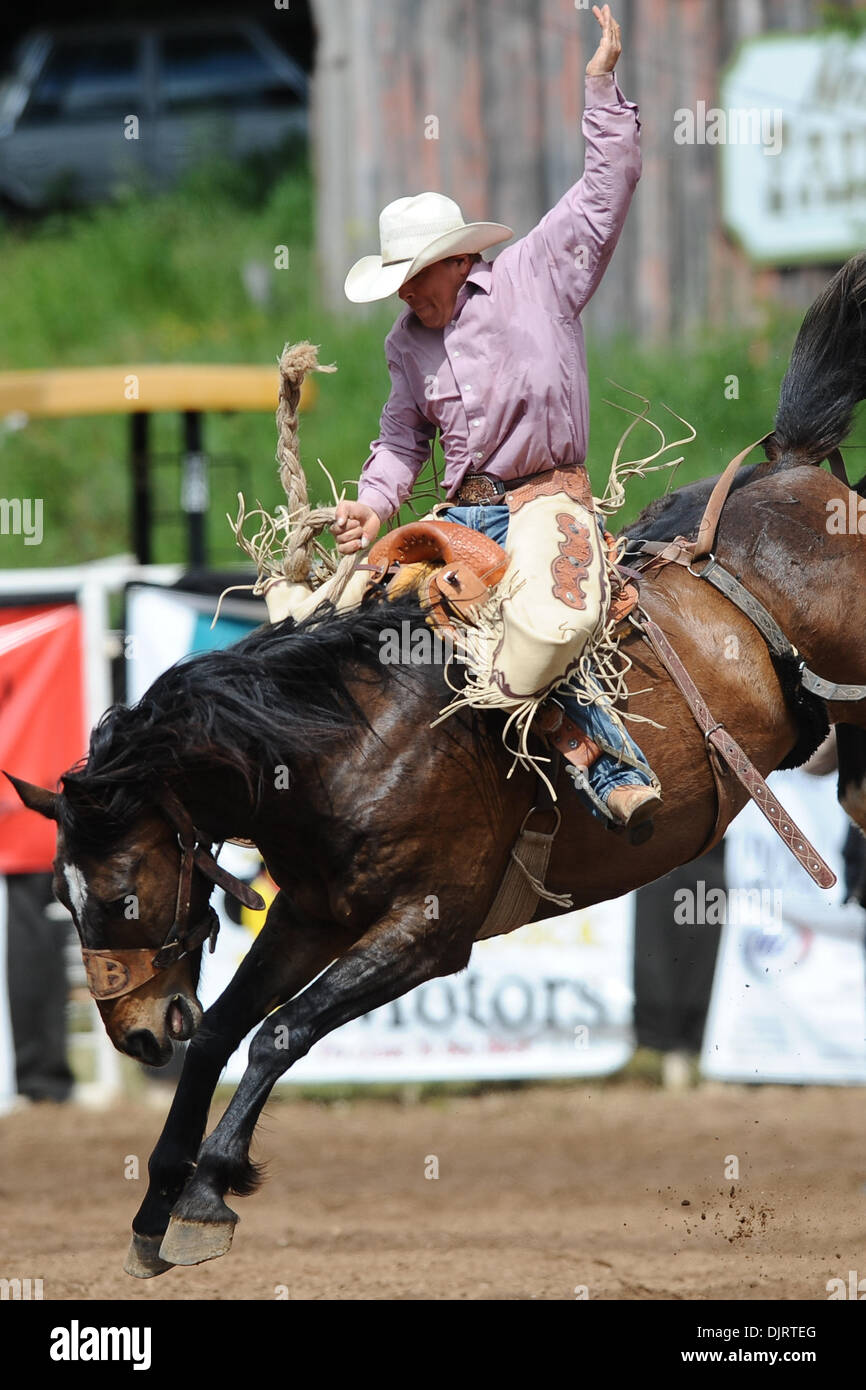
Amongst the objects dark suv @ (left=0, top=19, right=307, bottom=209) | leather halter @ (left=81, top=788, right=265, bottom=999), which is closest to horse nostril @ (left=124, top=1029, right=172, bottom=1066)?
leather halter @ (left=81, top=788, right=265, bottom=999)

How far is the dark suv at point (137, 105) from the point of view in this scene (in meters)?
15.2

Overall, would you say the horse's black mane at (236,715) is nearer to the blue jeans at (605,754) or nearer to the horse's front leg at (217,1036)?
the blue jeans at (605,754)

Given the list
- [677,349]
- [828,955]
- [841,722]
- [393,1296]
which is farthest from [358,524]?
[677,349]

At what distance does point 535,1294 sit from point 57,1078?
11.3 ft

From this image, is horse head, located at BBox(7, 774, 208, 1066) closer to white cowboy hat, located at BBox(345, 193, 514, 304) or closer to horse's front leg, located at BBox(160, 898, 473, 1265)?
horse's front leg, located at BBox(160, 898, 473, 1265)

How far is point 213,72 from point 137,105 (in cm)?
78

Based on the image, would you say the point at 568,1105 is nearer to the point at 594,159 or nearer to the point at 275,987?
the point at 275,987

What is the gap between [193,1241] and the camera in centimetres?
383

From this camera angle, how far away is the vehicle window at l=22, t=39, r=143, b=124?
49.9ft

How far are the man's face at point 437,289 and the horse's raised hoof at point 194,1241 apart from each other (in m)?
2.29

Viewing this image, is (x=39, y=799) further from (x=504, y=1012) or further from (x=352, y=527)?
(x=504, y=1012)

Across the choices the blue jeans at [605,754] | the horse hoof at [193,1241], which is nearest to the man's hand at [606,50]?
the blue jeans at [605,754]

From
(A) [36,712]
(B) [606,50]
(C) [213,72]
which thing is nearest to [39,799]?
(B) [606,50]

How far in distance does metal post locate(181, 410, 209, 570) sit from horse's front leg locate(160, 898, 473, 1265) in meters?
4.77
